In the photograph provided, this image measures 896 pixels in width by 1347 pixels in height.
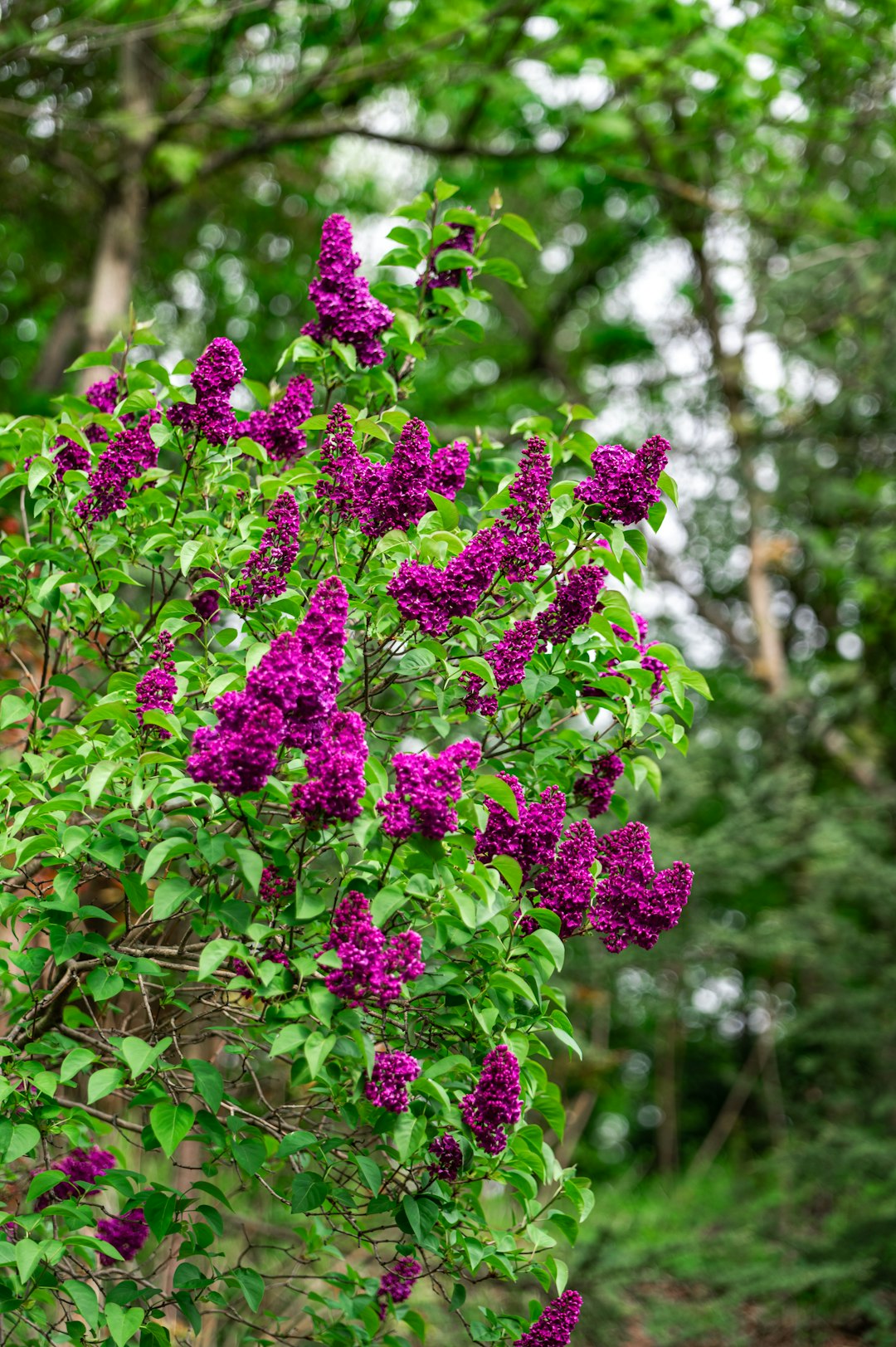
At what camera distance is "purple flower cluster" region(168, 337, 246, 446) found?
86.9 inches

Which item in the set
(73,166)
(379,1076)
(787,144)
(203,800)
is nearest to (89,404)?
(203,800)

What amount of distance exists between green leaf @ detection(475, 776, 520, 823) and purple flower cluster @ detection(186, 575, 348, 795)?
0.31 metres

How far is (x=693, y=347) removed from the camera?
A: 12.2 metres

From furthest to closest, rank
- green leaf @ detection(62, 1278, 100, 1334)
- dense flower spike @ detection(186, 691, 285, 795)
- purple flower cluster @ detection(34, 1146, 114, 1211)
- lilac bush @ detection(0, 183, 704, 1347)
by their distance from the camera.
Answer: purple flower cluster @ detection(34, 1146, 114, 1211) → green leaf @ detection(62, 1278, 100, 1334) → lilac bush @ detection(0, 183, 704, 1347) → dense flower spike @ detection(186, 691, 285, 795)

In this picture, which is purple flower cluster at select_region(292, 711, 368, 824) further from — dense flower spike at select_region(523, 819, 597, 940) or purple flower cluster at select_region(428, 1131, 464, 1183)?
purple flower cluster at select_region(428, 1131, 464, 1183)

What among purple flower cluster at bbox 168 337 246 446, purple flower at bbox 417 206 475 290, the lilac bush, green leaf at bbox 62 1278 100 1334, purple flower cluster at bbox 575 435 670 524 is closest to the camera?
the lilac bush

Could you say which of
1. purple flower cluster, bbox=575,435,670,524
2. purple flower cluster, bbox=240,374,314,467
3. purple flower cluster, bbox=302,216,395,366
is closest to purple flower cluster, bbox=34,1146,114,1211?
purple flower cluster, bbox=240,374,314,467

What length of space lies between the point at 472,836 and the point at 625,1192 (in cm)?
948

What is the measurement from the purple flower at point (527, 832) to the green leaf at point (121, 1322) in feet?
3.46

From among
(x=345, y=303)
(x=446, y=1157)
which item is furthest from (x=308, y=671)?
(x=345, y=303)

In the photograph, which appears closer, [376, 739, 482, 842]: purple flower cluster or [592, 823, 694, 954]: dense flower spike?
[376, 739, 482, 842]: purple flower cluster

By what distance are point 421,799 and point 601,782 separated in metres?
0.78

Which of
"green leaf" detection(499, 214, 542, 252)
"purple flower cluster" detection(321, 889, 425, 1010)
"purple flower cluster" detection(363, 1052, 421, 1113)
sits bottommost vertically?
"purple flower cluster" detection(363, 1052, 421, 1113)

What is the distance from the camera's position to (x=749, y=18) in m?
6.50
